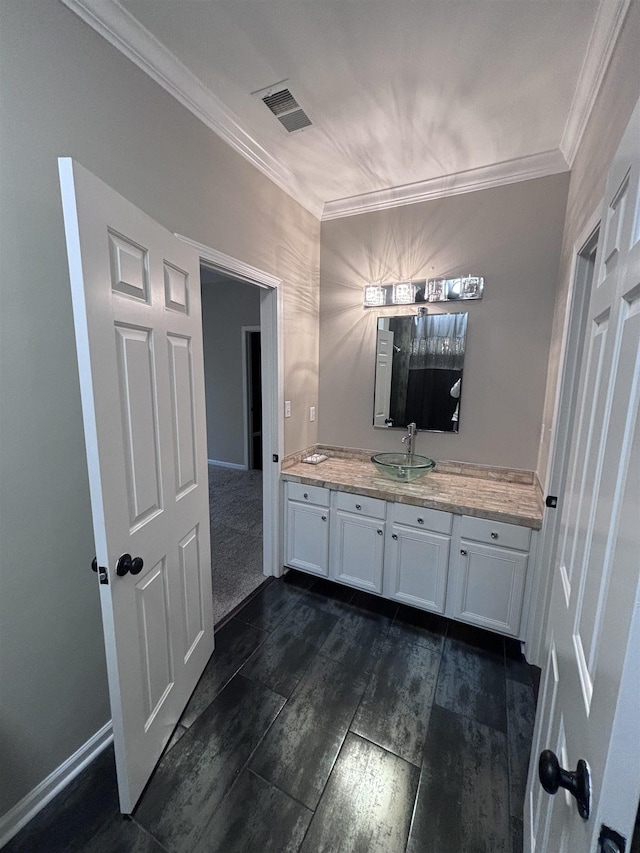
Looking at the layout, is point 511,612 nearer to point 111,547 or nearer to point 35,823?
point 111,547

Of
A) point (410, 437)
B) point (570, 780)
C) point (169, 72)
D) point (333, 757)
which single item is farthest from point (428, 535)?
point (169, 72)

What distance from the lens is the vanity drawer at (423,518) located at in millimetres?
2045

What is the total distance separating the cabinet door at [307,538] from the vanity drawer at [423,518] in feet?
1.68

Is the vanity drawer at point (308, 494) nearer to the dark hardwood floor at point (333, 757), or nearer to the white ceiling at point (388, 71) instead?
the dark hardwood floor at point (333, 757)

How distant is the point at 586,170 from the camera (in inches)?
62.1

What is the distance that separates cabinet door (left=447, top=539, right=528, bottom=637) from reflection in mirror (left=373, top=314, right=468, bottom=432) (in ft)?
2.93

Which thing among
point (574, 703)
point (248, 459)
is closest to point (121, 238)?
point (574, 703)

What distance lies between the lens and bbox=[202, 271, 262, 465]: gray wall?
200 inches

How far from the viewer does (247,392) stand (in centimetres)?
522

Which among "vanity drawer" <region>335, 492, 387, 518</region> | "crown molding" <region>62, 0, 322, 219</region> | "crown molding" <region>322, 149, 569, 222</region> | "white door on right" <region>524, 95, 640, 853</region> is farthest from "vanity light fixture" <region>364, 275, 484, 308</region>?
"white door on right" <region>524, 95, 640, 853</region>

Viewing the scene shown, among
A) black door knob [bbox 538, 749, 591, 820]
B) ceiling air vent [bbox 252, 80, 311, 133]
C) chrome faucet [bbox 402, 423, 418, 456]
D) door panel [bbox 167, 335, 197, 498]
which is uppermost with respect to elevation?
ceiling air vent [bbox 252, 80, 311, 133]

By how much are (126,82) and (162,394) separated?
3.96 feet

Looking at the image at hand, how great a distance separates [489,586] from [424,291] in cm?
194

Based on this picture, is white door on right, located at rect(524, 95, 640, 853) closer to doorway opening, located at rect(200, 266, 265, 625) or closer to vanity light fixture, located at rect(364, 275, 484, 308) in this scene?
vanity light fixture, located at rect(364, 275, 484, 308)
